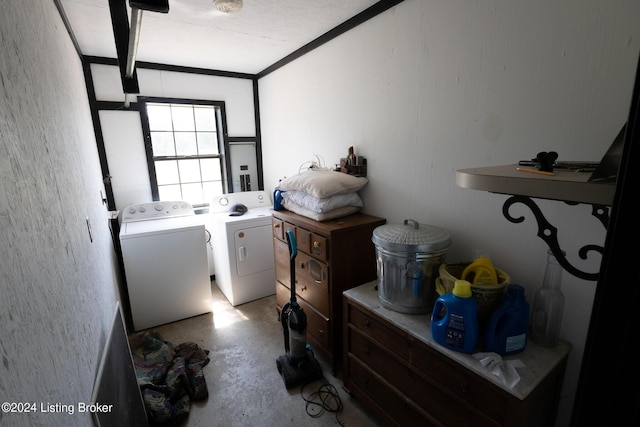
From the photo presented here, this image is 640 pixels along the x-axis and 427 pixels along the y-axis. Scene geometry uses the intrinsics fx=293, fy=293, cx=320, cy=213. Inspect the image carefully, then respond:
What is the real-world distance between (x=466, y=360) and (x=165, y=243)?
252cm

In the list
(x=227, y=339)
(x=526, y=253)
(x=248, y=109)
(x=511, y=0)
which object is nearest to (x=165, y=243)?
(x=227, y=339)

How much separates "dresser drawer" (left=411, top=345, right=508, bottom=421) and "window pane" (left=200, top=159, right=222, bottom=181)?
3.09 metres

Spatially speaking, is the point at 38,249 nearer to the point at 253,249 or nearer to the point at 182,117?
the point at 253,249

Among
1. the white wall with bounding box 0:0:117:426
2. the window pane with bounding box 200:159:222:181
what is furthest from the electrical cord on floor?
the window pane with bounding box 200:159:222:181

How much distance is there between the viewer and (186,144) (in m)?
3.46

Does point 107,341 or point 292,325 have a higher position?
point 107,341

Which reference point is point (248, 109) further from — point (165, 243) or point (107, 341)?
point (107, 341)

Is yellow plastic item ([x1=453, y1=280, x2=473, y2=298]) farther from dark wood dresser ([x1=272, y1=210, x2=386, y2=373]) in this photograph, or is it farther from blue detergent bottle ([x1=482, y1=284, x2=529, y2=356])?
dark wood dresser ([x1=272, y1=210, x2=386, y2=373])

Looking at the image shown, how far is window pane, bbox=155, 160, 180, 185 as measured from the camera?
332 centimetres

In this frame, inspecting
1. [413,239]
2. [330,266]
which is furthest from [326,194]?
[413,239]

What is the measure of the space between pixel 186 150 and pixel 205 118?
17.9 inches

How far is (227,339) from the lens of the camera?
2555mm

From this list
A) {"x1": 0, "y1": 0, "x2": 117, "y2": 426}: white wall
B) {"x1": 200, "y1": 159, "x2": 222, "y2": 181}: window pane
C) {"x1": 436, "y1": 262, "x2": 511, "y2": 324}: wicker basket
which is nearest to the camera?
{"x1": 0, "y1": 0, "x2": 117, "y2": 426}: white wall

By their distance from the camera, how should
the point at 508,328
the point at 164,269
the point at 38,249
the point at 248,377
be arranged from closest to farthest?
the point at 38,249, the point at 508,328, the point at 248,377, the point at 164,269
